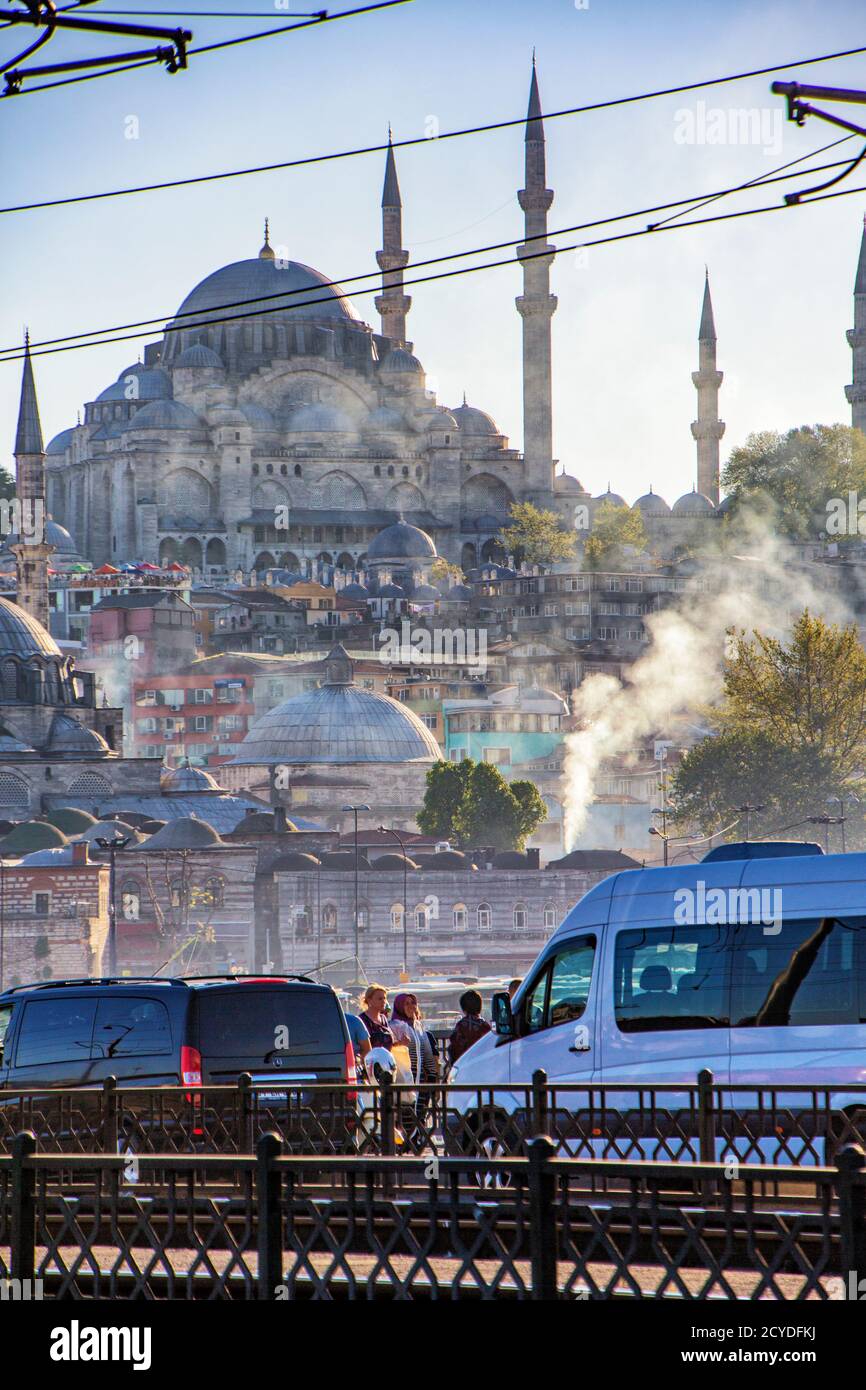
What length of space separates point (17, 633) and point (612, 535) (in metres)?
35.5

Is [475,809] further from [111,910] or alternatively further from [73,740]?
[111,910]

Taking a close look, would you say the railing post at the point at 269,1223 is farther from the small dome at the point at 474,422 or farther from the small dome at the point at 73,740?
the small dome at the point at 474,422

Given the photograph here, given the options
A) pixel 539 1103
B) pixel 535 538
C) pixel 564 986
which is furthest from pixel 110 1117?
pixel 535 538

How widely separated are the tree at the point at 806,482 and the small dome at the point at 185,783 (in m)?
36.0

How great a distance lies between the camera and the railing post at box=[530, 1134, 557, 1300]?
19.4 feet

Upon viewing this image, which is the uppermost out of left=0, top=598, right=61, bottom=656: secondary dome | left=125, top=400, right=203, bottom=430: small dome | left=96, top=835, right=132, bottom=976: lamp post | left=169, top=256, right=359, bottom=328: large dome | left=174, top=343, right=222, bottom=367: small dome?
left=169, top=256, right=359, bottom=328: large dome

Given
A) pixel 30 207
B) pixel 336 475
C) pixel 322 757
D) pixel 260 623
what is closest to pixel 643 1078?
pixel 30 207

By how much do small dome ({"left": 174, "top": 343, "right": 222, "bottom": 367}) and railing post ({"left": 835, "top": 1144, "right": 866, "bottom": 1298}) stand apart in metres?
104

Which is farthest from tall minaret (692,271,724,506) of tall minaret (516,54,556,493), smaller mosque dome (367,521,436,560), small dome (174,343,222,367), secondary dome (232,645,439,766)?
secondary dome (232,645,439,766)

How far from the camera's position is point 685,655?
84062 mm

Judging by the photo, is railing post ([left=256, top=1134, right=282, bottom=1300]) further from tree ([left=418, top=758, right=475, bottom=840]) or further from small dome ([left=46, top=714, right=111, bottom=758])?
small dome ([left=46, top=714, right=111, bottom=758])

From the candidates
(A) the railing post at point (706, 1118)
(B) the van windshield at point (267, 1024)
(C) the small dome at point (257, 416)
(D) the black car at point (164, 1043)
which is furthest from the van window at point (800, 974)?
(C) the small dome at point (257, 416)
